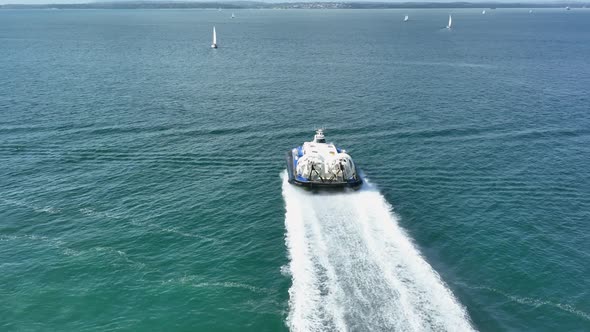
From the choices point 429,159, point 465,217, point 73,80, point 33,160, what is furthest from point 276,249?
point 73,80

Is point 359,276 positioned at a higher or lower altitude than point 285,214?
A: lower

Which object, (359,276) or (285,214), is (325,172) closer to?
(285,214)

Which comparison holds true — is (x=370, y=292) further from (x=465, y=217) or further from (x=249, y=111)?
(x=249, y=111)

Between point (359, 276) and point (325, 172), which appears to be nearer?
point (359, 276)

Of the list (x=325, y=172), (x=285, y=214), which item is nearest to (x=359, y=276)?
(x=285, y=214)

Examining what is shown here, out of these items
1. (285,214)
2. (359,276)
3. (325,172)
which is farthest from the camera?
(325,172)

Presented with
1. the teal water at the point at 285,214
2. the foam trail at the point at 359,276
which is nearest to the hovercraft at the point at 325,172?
the teal water at the point at 285,214

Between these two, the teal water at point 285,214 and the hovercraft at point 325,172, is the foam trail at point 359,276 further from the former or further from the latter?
the hovercraft at point 325,172
